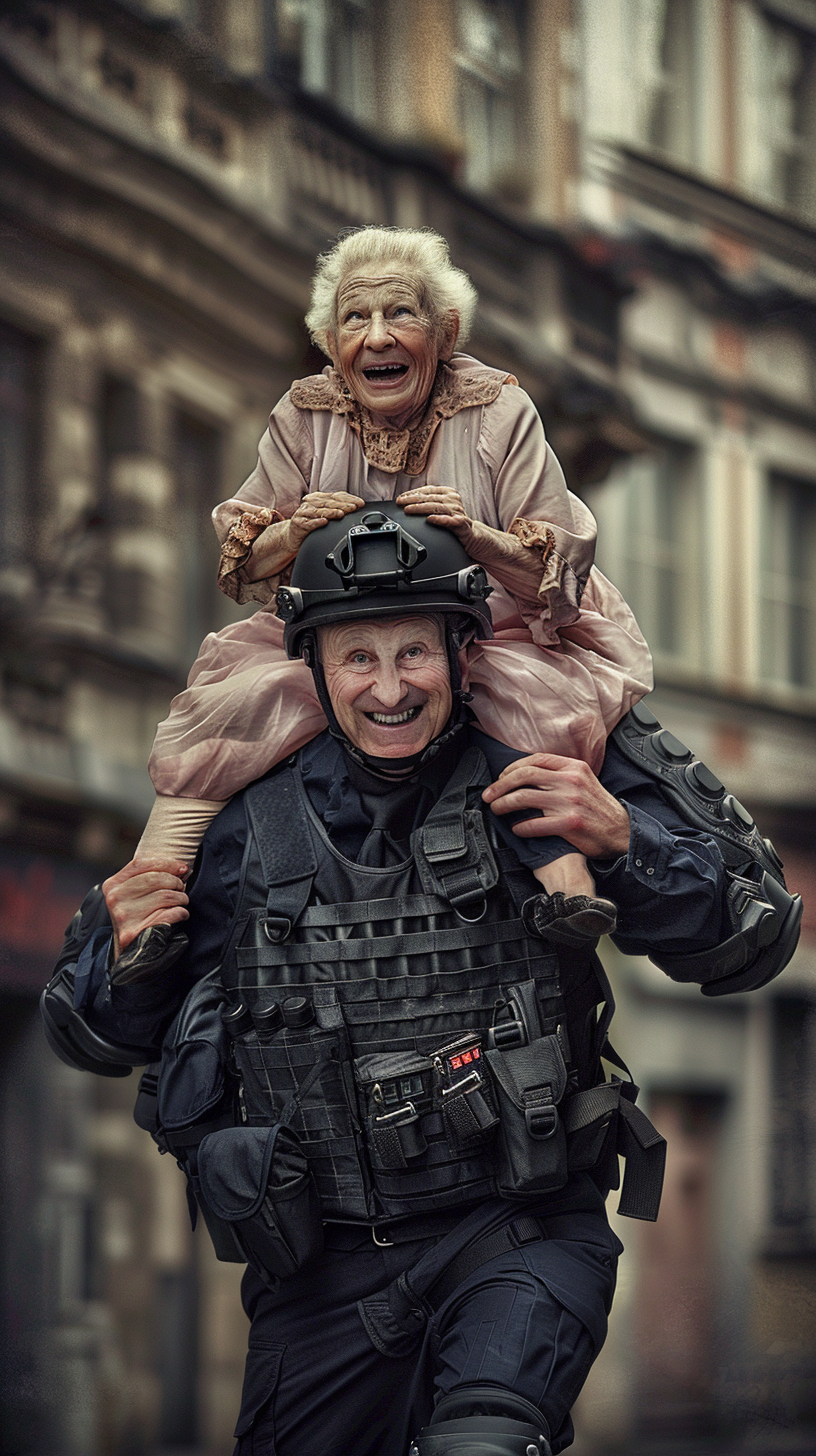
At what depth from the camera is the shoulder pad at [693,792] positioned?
415 cm

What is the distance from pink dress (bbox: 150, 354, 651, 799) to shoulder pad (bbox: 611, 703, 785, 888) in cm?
7

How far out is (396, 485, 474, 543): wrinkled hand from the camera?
391 centimetres

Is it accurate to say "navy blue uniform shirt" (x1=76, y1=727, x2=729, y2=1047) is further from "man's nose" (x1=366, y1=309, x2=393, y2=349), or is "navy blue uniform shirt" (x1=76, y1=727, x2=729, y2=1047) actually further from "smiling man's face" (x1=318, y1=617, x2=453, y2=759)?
"man's nose" (x1=366, y1=309, x2=393, y2=349)

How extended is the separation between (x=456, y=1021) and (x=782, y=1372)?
38.1 feet

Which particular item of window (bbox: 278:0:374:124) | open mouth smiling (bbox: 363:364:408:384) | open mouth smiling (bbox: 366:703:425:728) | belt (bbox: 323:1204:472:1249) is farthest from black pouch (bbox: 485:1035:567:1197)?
window (bbox: 278:0:374:124)

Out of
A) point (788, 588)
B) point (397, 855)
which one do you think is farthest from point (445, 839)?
point (788, 588)

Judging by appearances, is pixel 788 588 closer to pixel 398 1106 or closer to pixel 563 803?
pixel 563 803

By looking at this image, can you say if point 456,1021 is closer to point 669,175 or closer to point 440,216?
point 440,216

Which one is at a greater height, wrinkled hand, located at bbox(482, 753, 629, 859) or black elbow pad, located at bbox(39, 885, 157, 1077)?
wrinkled hand, located at bbox(482, 753, 629, 859)

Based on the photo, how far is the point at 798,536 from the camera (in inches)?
739

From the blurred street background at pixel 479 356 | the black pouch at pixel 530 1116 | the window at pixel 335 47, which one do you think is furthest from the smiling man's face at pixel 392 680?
the window at pixel 335 47

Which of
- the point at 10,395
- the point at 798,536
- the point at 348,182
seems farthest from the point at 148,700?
the point at 798,536

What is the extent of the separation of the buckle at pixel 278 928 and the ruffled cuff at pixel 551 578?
0.69m

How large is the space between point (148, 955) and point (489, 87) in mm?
13930
